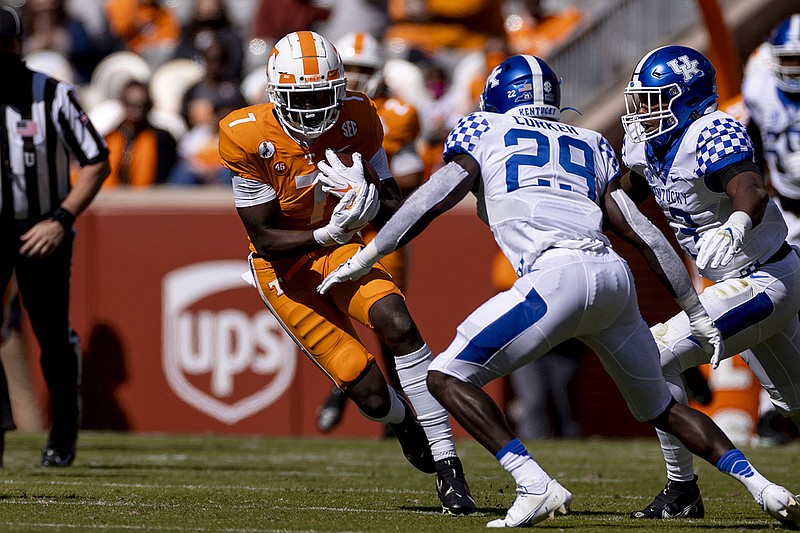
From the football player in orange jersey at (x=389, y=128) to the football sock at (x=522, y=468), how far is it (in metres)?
3.43

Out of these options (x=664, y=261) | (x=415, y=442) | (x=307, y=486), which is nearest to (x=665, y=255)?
(x=664, y=261)

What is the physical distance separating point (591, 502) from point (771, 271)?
1095mm

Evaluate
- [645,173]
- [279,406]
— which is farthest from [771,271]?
[279,406]

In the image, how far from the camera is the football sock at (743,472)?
436 cm

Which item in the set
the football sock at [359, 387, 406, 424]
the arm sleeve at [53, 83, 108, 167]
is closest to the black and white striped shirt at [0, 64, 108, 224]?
the arm sleeve at [53, 83, 108, 167]

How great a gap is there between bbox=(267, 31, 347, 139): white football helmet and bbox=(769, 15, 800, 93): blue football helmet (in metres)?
3.24

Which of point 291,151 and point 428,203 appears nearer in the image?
point 428,203

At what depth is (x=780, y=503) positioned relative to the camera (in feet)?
14.0

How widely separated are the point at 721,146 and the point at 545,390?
170 inches

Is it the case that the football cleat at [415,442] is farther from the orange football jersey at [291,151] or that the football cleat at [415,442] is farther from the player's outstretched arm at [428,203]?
the player's outstretched arm at [428,203]

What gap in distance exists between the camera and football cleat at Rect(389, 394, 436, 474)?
5344mm

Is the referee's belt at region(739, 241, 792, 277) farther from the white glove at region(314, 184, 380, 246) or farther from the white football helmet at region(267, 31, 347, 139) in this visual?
the white football helmet at region(267, 31, 347, 139)

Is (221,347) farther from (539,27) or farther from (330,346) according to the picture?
(539,27)

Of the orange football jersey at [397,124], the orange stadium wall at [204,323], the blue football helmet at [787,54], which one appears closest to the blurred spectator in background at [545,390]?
the orange stadium wall at [204,323]
